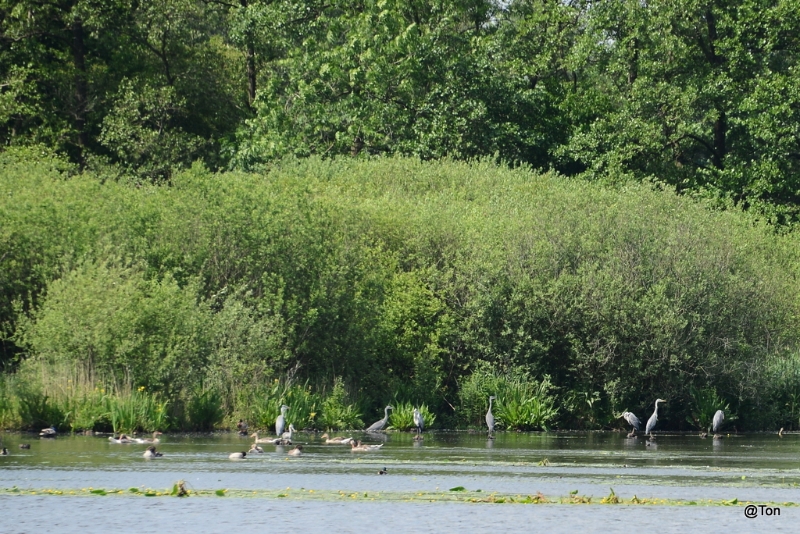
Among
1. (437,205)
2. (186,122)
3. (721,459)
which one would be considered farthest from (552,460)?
(186,122)

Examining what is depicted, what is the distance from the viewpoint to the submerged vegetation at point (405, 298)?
3766 centimetres

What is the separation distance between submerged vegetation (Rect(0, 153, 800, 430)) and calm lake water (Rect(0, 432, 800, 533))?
399 centimetres

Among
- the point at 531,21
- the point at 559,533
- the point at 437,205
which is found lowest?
the point at 559,533

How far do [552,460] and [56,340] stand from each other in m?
13.2

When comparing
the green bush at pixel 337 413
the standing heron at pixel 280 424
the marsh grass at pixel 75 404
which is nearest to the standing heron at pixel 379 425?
the green bush at pixel 337 413

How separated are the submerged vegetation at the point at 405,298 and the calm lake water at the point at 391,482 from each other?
3.99 metres

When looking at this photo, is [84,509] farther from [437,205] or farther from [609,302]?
[437,205]

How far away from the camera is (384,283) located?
1709 inches

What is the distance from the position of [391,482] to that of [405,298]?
17823 millimetres

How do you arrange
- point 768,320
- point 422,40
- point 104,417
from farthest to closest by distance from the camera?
1. point 422,40
2. point 768,320
3. point 104,417

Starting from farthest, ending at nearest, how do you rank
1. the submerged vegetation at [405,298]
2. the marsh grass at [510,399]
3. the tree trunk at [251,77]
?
the tree trunk at [251,77] < the marsh grass at [510,399] < the submerged vegetation at [405,298]

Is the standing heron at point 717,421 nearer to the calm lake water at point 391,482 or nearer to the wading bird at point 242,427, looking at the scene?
the calm lake water at point 391,482

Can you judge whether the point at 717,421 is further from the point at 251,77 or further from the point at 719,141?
the point at 251,77

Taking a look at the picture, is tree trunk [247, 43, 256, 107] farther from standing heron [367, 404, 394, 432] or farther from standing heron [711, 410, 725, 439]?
standing heron [711, 410, 725, 439]
